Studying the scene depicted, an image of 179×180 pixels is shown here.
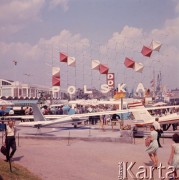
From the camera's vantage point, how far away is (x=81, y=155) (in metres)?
14.7

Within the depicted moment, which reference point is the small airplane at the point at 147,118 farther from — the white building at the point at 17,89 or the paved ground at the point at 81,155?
the white building at the point at 17,89

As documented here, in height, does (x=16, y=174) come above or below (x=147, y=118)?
below

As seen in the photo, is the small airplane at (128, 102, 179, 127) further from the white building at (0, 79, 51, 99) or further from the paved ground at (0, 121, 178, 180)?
the white building at (0, 79, 51, 99)

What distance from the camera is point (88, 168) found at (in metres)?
12.0

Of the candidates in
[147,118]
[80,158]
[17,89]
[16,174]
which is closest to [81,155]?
[80,158]

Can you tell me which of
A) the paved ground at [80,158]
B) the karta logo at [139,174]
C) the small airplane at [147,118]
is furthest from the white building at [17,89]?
the karta logo at [139,174]

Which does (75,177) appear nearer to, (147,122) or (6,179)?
(6,179)

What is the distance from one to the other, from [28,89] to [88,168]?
388 ft

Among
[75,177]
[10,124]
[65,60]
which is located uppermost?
[65,60]

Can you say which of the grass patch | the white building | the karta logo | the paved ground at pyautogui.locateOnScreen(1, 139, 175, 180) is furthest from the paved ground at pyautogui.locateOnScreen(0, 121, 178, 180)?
the white building

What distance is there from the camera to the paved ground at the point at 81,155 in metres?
11.3

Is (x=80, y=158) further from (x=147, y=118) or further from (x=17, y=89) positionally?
(x=17, y=89)

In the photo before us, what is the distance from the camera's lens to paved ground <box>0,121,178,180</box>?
11266 mm

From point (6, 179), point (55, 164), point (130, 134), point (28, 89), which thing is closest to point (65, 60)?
point (130, 134)
